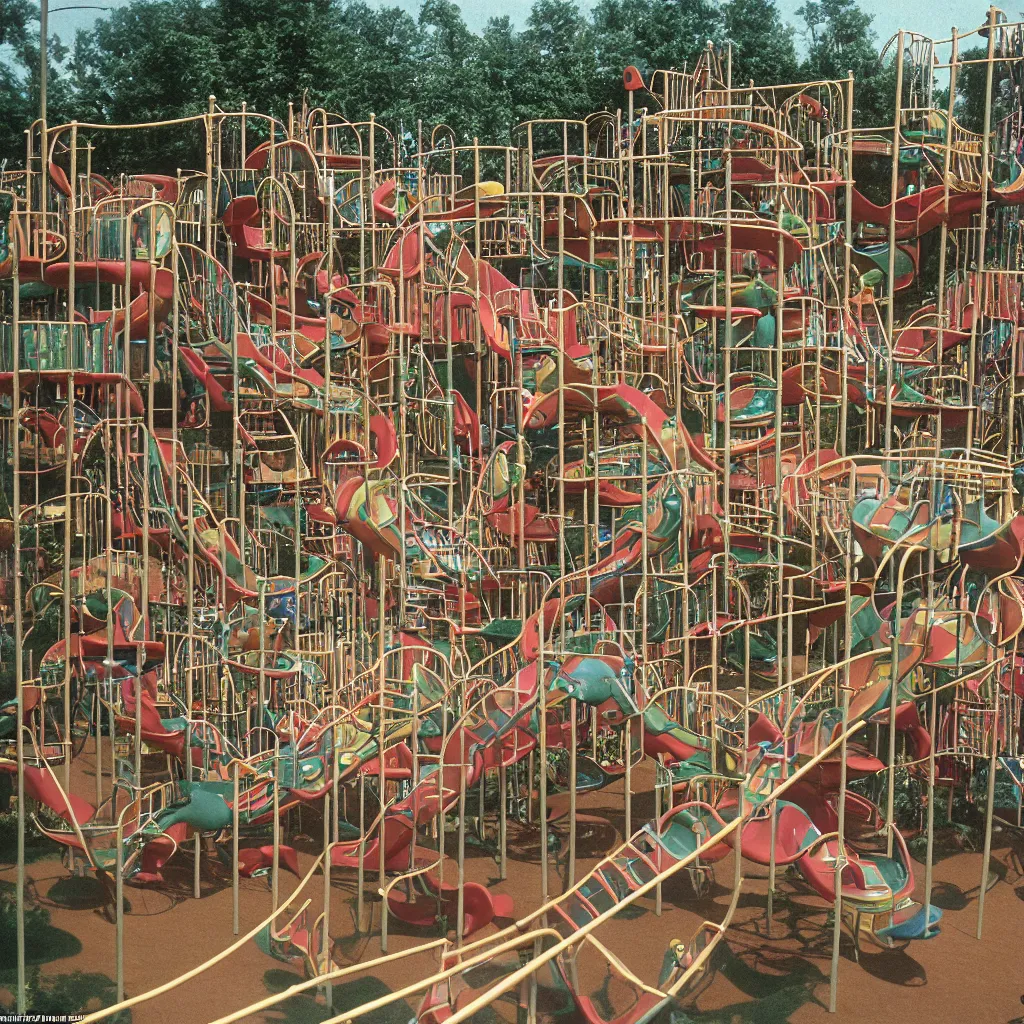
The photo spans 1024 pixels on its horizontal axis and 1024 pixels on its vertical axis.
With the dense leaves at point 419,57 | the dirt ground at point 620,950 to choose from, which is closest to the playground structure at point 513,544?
the dirt ground at point 620,950

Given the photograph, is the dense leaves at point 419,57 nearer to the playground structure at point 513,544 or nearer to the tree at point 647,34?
the tree at point 647,34

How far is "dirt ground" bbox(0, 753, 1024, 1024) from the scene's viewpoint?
7.43 m

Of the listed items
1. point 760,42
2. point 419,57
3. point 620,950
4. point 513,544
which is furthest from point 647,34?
point 620,950

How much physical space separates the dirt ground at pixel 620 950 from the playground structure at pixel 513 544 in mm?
157

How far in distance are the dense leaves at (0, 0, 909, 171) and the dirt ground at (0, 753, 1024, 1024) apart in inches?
568

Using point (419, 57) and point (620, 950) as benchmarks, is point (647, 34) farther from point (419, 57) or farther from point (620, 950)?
point (620, 950)

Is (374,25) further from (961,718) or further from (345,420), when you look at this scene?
(961,718)

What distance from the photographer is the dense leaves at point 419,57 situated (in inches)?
858

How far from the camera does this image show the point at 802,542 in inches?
377

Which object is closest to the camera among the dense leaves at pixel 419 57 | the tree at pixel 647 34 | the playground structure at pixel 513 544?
the playground structure at pixel 513 544

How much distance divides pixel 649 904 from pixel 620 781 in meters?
2.92

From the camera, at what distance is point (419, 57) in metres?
22.8

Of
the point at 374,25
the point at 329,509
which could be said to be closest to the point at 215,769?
the point at 329,509

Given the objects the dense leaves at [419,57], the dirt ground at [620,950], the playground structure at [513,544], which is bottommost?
the dirt ground at [620,950]
